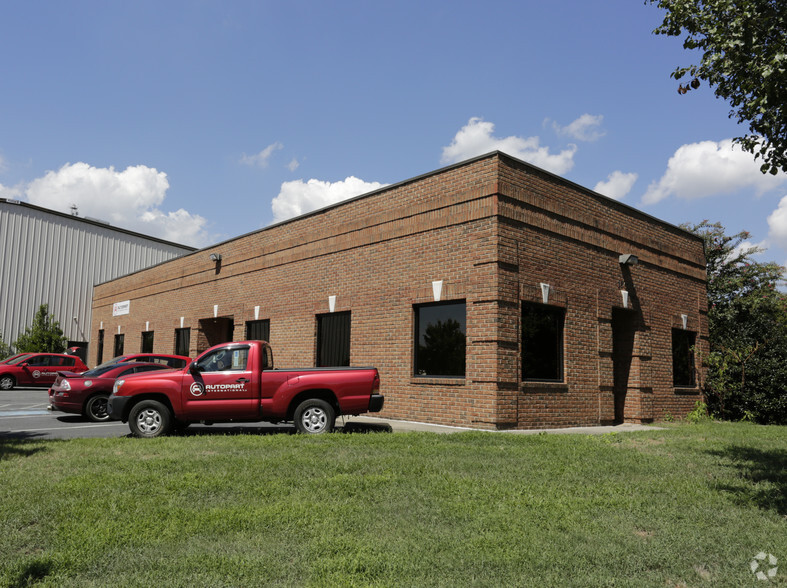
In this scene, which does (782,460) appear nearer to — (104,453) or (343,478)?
(343,478)

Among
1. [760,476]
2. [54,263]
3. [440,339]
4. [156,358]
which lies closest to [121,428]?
[156,358]

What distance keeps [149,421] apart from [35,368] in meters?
19.1

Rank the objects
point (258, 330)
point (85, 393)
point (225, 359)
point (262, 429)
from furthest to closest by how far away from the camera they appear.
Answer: point (258, 330), point (85, 393), point (262, 429), point (225, 359)

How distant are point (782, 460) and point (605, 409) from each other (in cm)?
579

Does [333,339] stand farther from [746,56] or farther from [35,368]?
[35,368]

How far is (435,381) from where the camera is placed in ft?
43.1

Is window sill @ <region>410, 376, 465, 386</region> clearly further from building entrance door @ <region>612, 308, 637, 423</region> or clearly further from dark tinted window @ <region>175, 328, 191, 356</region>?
dark tinted window @ <region>175, 328, 191, 356</region>

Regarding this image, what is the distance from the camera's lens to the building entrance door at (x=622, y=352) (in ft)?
52.3

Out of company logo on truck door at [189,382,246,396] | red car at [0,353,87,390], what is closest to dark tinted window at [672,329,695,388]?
company logo on truck door at [189,382,246,396]

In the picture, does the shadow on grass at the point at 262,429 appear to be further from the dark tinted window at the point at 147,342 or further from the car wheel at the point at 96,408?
the dark tinted window at the point at 147,342

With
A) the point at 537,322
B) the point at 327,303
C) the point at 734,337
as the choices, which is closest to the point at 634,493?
the point at 537,322

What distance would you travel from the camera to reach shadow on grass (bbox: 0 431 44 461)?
8.59 meters

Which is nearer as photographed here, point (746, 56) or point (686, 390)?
point (746, 56)

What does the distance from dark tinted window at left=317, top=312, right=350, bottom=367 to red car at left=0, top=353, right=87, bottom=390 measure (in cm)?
1388
